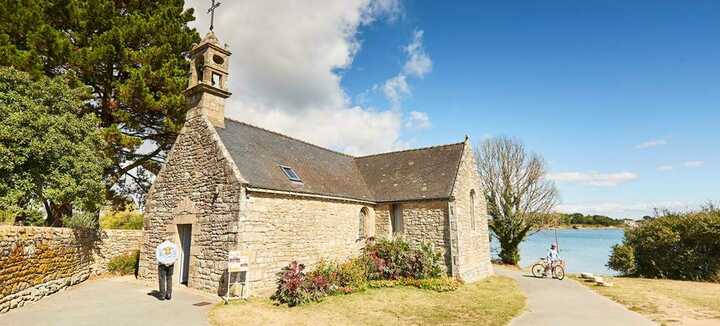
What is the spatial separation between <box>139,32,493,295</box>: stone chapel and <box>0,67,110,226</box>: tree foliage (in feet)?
8.70

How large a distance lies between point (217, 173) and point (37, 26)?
1029 centimetres

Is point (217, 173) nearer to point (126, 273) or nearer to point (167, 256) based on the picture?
point (167, 256)

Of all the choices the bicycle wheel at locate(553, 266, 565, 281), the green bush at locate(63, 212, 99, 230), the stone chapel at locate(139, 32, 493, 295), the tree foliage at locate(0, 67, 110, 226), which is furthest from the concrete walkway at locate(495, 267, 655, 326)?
the green bush at locate(63, 212, 99, 230)

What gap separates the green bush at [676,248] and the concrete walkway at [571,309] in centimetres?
745

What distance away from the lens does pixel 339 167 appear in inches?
759

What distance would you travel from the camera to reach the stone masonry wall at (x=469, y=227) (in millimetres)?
15391

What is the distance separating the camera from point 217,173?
1238cm

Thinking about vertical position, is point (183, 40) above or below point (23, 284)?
above

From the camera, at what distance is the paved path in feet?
26.5

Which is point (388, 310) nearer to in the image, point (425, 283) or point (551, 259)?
point (425, 283)

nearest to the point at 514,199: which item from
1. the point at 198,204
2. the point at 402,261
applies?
the point at 402,261

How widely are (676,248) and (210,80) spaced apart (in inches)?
923

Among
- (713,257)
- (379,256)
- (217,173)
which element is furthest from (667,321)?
(217,173)

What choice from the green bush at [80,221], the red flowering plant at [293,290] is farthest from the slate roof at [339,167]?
the green bush at [80,221]
